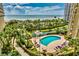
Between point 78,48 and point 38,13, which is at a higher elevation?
point 38,13

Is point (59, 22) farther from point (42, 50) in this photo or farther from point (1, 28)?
point (1, 28)

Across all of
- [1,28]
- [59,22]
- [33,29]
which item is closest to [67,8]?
[59,22]

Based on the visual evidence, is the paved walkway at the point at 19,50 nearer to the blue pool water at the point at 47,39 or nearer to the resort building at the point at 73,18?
the blue pool water at the point at 47,39

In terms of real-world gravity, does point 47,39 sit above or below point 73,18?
below

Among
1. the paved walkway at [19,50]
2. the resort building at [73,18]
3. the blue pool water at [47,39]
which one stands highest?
the resort building at [73,18]

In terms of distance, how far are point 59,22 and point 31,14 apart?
251mm

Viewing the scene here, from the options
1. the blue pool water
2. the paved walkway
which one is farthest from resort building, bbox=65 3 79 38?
the paved walkway

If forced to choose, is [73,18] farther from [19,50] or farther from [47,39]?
[19,50]

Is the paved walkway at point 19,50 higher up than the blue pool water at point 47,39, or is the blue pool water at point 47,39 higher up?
the blue pool water at point 47,39

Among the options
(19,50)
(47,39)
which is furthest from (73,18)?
(19,50)

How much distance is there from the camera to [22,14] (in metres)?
3.25

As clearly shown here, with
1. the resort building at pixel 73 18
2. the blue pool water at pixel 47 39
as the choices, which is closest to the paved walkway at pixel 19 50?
the blue pool water at pixel 47 39

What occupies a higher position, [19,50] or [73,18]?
[73,18]

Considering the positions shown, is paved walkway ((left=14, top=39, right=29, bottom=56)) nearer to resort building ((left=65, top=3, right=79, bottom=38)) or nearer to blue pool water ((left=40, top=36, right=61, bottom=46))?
blue pool water ((left=40, top=36, right=61, bottom=46))
